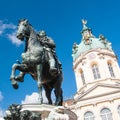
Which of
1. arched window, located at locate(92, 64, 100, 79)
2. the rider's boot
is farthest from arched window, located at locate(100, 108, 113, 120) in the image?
the rider's boot

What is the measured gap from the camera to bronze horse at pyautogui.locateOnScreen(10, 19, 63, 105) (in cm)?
568

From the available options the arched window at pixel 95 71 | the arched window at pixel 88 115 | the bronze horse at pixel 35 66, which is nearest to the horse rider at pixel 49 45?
the bronze horse at pixel 35 66

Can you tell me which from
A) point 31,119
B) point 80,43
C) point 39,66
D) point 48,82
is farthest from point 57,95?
point 80,43

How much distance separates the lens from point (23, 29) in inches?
235

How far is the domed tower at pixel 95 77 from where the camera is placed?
43688 millimetres

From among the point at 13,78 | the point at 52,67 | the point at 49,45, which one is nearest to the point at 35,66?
the point at 52,67

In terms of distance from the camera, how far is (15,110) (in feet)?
14.7

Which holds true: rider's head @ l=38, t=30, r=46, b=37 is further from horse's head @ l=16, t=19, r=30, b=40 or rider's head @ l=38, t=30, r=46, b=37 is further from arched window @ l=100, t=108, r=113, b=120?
arched window @ l=100, t=108, r=113, b=120

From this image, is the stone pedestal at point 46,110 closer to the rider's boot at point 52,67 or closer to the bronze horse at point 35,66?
the bronze horse at point 35,66

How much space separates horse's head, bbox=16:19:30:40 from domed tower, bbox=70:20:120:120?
3805 centimetres

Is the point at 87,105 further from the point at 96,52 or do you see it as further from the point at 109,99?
the point at 96,52

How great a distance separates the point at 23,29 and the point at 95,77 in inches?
1738

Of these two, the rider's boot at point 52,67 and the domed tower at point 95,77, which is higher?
the domed tower at point 95,77

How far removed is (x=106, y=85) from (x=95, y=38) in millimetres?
16730
